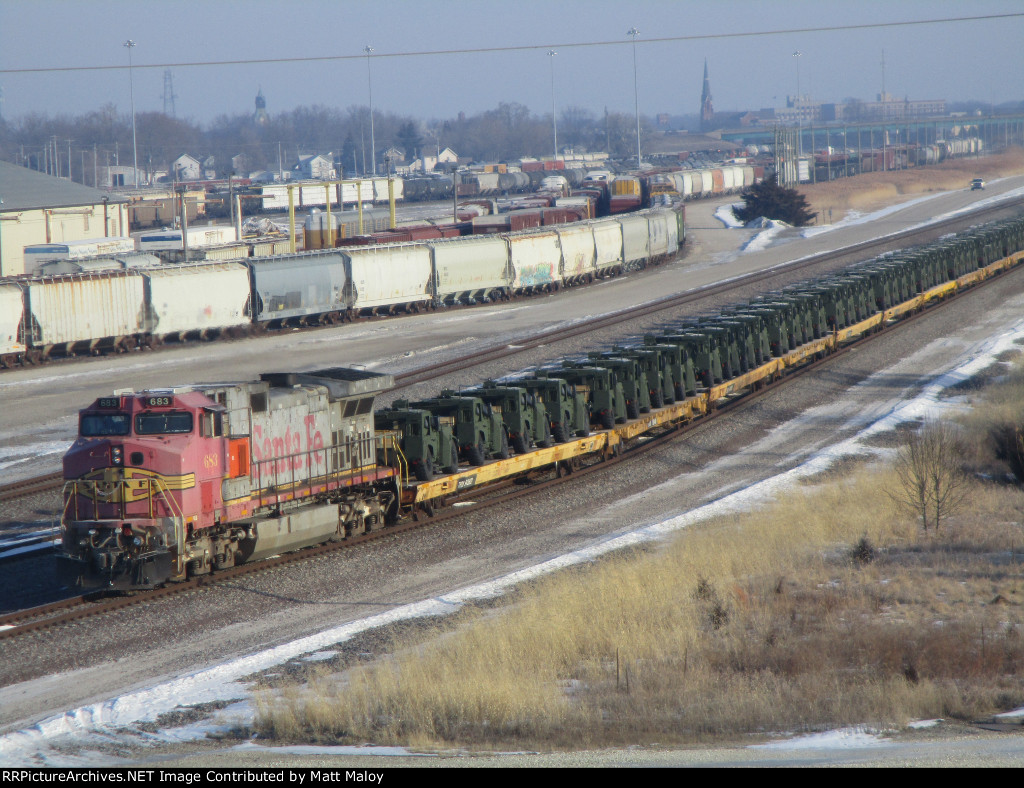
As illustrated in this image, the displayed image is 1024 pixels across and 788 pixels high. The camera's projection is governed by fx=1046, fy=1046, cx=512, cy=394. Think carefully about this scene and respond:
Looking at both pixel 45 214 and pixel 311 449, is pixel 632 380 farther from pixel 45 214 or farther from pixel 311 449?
pixel 45 214

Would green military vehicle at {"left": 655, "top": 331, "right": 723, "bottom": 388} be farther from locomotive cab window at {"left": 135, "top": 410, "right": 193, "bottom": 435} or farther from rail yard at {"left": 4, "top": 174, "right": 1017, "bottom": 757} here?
locomotive cab window at {"left": 135, "top": 410, "right": 193, "bottom": 435}

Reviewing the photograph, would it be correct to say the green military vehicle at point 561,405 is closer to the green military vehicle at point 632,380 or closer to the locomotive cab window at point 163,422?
the green military vehicle at point 632,380

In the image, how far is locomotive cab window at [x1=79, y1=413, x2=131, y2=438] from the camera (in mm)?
15992

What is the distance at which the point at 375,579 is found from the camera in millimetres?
17344

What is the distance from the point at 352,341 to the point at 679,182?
79644 mm

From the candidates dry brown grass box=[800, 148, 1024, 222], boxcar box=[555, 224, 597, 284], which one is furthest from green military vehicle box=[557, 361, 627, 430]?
dry brown grass box=[800, 148, 1024, 222]

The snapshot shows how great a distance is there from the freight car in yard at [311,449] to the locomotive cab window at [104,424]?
0.02m

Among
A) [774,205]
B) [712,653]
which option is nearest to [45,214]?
[774,205]

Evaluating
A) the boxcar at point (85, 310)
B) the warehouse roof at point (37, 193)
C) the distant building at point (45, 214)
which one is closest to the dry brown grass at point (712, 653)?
the boxcar at point (85, 310)

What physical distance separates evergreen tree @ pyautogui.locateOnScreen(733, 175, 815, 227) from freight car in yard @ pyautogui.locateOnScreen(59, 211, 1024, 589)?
6009 centimetres

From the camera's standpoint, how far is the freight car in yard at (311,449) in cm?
1578

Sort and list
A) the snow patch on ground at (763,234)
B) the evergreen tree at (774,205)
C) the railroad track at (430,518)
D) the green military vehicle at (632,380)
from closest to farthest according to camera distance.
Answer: the railroad track at (430,518) < the green military vehicle at (632,380) < the snow patch on ground at (763,234) < the evergreen tree at (774,205)

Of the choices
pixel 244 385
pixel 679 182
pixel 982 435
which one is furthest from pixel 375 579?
pixel 679 182

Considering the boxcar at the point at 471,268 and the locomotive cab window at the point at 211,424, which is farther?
the boxcar at the point at 471,268
